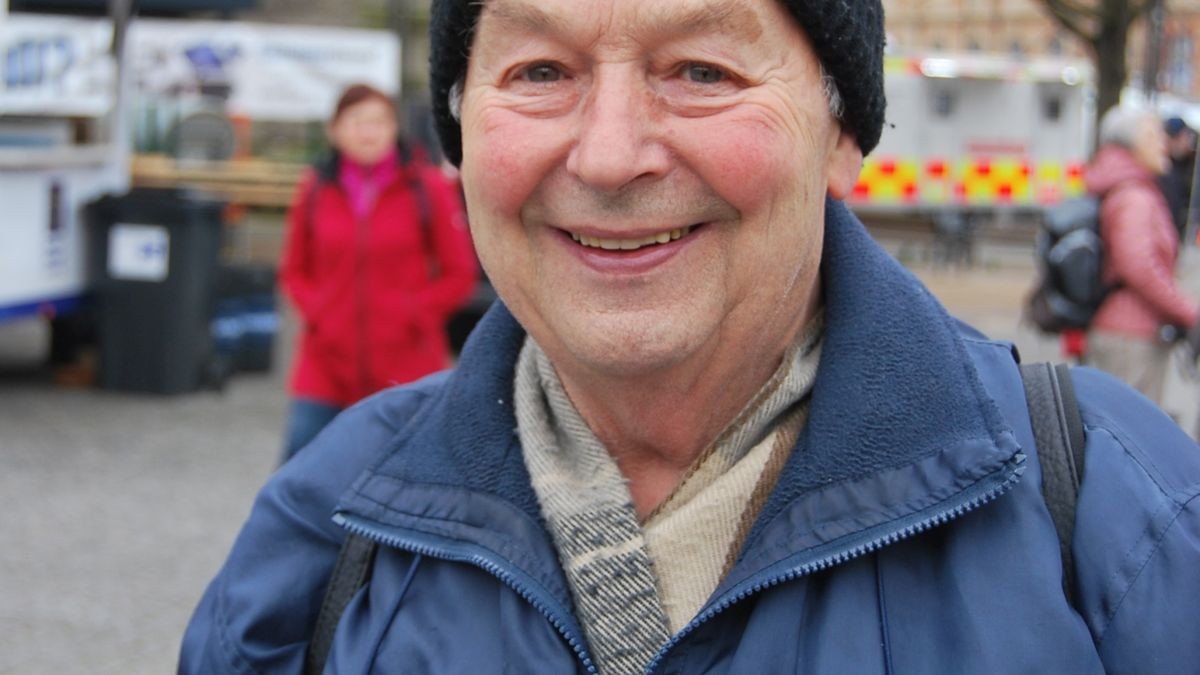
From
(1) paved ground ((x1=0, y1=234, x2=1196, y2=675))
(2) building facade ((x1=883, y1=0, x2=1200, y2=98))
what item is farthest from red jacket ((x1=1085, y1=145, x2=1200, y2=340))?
(2) building facade ((x1=883, y1=0, x2=1200, y2=98))

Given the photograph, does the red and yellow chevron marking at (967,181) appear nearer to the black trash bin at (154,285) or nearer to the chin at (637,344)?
the black trash bin at (154,285)

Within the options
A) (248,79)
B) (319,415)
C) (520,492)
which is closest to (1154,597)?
(520,492)

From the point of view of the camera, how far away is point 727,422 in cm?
183

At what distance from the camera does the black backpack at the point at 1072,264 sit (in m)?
6.57

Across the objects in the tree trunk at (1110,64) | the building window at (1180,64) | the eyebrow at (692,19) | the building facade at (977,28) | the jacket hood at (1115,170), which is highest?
the building facade at (977,28)

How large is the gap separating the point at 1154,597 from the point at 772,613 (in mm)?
383

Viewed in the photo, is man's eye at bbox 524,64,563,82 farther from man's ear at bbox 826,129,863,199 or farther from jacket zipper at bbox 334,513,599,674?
jacket zipper at bbox 334,513,599,674

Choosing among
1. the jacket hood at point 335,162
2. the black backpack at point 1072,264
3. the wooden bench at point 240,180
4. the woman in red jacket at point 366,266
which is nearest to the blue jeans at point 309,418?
the woman in red jacket at point 366,266

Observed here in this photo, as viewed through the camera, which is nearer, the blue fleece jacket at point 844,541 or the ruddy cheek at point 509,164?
the blue fleece jacket at point 844,541

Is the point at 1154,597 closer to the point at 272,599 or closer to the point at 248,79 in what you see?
the point at 272,599

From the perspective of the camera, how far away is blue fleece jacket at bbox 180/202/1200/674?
60.4 inches

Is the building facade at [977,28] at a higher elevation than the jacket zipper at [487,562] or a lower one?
higher

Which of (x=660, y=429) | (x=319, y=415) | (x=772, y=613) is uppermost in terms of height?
(x=660, y=429)

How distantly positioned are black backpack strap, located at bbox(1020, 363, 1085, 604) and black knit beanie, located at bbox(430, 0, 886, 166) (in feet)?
1.18
